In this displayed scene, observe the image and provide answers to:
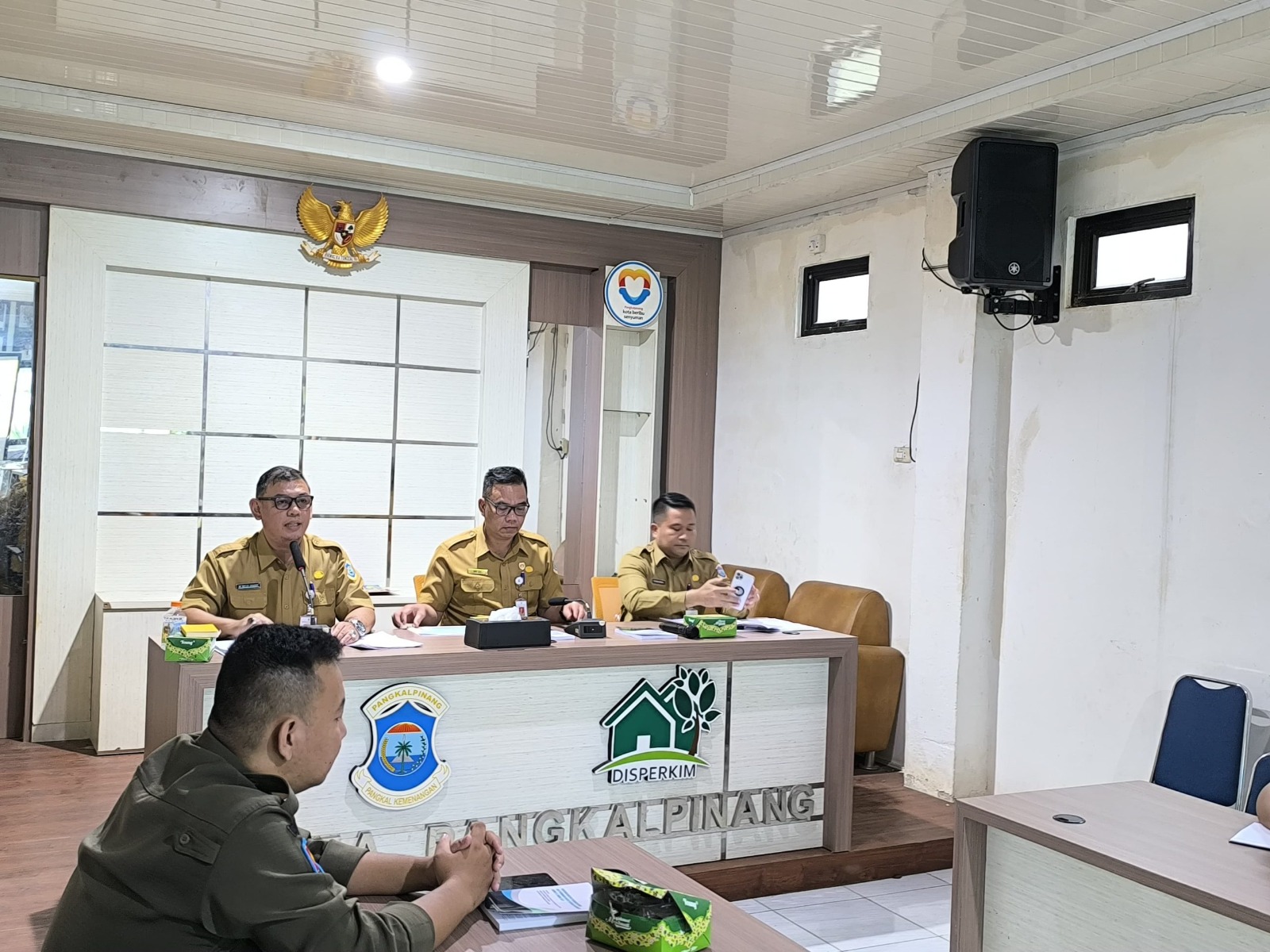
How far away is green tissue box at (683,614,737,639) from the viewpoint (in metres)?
4.38

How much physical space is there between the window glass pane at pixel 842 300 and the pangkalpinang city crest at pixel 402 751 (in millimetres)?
3530

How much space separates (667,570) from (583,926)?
10.6 feet

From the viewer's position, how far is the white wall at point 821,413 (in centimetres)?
593

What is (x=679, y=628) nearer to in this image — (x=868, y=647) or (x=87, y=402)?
(x=868, y=647)

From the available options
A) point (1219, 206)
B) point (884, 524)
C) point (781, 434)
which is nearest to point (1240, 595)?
point (1219, 206)

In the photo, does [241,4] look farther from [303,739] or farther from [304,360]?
[303,739]

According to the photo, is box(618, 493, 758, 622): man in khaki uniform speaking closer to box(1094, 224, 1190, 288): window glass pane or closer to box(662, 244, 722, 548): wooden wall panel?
box(662, 244, 722, 548): wooden wall panel

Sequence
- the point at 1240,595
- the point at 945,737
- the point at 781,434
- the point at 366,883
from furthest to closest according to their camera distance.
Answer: the point at 781,434
the point at 945,737
the point at 1240,595
the point at 366,883

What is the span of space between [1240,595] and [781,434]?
116 inches

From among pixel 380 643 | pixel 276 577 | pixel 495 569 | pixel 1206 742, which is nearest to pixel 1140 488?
pixel 1206 742

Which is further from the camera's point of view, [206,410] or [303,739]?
[206,410]

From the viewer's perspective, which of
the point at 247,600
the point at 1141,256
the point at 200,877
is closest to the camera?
the point at 200,877

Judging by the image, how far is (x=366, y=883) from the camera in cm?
210

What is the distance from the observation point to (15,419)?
226 inches
